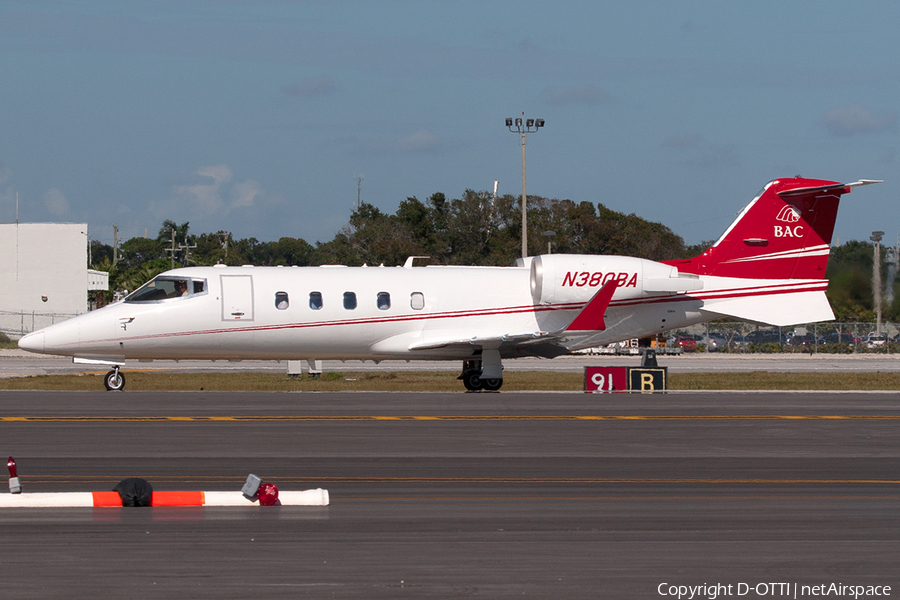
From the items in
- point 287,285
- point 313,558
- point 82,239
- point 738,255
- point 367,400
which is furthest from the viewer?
point 82,239

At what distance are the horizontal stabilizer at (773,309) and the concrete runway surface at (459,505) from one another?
808cm

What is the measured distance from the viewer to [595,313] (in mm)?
26266

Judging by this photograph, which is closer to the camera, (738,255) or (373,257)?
(738,255)

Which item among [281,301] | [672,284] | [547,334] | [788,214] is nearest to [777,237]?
[788,214]

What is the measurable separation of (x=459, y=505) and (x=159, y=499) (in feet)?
10.3

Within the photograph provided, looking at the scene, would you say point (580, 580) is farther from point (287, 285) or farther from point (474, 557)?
point (287, 285)

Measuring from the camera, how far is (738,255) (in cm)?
2823

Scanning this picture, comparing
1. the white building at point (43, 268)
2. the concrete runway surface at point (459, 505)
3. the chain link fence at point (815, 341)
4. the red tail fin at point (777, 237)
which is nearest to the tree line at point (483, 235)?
the white building at point (43, 268)

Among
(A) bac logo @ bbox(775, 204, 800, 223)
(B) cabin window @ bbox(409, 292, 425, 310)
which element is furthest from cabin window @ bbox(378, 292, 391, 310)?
(A) bac logo @ bbox(775, 204, 800, 223)

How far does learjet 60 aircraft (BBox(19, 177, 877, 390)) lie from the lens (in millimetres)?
25609

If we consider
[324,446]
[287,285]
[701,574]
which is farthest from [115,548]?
[287,285]

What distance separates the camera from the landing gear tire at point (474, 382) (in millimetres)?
27430

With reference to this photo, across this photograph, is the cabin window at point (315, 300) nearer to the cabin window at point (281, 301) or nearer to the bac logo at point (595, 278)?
the cabin window at point (281, 301)

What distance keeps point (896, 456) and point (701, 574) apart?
26.9 feet
